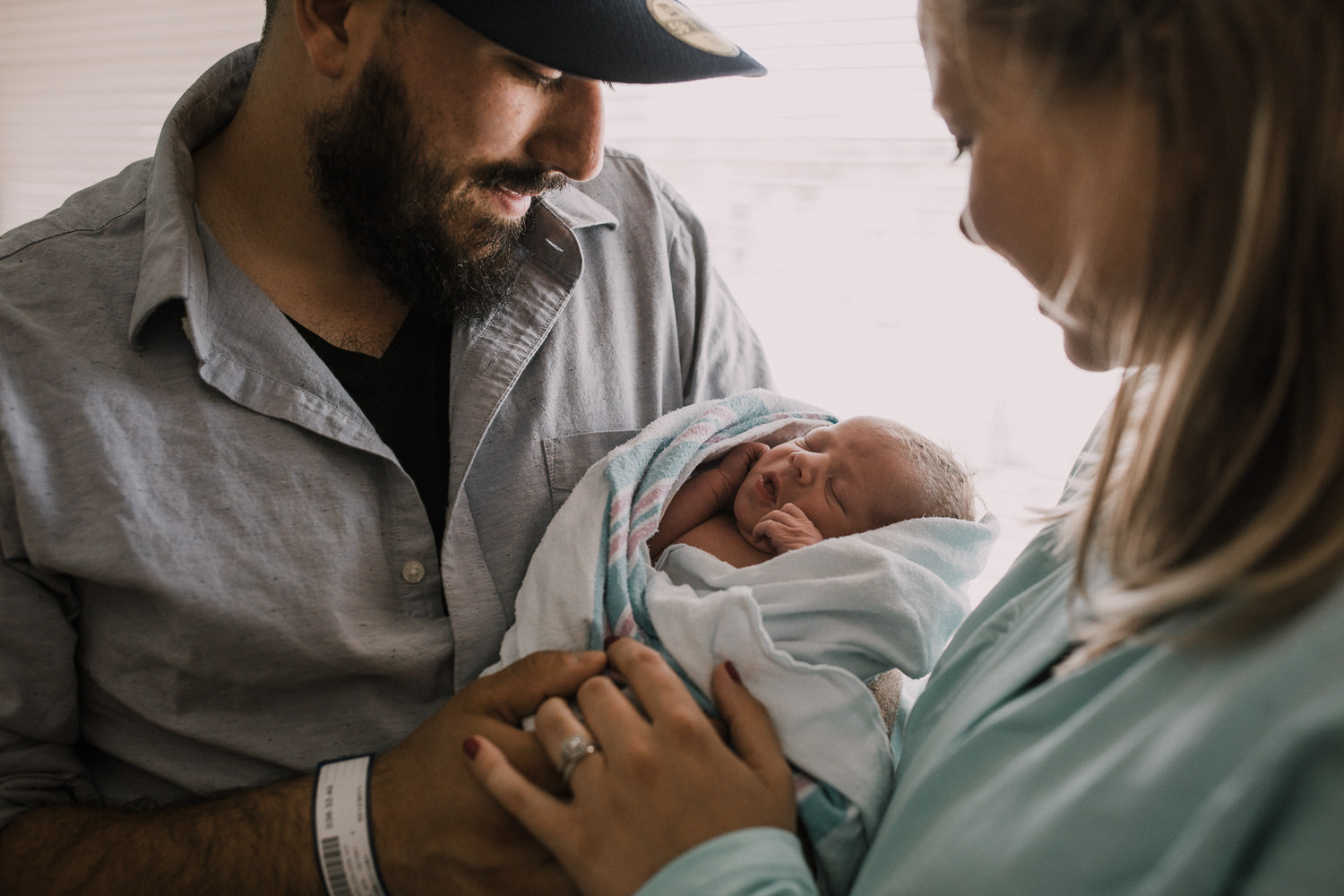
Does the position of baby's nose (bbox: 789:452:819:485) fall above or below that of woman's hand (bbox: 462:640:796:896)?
above

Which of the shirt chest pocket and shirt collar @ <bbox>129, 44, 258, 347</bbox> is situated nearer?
shirt collar @ <bbox>129, 44, 258, 347</bbox>

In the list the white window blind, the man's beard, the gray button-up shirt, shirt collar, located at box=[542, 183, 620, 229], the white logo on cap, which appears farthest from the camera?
the white window blind

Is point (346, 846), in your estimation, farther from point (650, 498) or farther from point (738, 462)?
point (738, 462)

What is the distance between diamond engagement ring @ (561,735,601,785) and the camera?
0.98 meters

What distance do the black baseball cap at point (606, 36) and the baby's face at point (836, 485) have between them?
0.64 meters

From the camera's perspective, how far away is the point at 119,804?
1.19m

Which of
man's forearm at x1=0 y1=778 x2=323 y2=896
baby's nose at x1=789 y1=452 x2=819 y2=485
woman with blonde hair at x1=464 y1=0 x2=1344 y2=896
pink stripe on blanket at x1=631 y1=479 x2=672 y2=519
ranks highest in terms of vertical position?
woman with blonde hair at x1=464 y1=0 x2=1344 y2=896

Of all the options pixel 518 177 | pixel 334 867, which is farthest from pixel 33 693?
pixel 518 177

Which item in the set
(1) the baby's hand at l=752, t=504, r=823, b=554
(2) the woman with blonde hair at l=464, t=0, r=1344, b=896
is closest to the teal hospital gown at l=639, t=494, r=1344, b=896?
(2) the woman with blonde hair at l=464, t=0, r=1344, b=896

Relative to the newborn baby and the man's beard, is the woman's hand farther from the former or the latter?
the man's beard

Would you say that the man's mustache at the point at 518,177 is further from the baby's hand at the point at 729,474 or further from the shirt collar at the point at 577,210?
the baby's hand at the point at 729,474

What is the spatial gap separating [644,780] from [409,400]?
76 cm

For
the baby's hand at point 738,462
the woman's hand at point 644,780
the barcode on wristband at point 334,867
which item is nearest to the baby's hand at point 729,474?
the baby's hand at point 738,462

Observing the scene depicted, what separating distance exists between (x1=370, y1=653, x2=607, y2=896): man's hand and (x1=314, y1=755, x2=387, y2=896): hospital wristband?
0.05 ft
